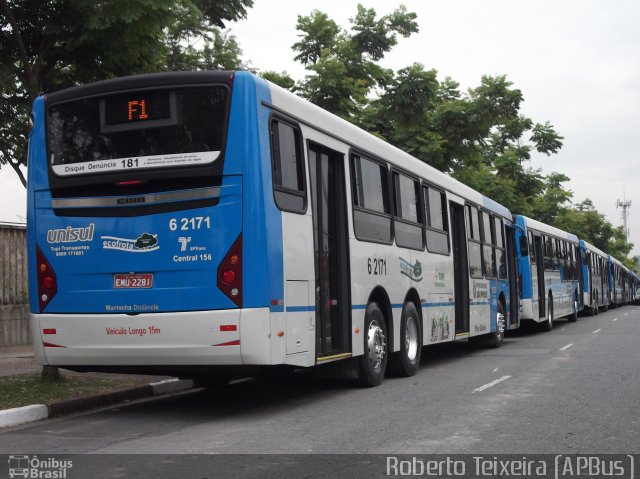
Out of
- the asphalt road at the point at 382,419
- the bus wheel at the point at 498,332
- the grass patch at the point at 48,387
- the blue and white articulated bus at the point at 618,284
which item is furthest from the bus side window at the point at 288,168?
the blue and white articulated bus at the point at 618,284

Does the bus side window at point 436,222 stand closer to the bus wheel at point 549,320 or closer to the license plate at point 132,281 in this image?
the license plate at point 132,281

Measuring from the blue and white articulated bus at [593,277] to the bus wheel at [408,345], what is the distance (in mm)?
22160

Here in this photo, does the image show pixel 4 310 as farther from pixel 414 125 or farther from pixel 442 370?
pixel 414 125

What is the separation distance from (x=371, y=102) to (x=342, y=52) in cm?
211

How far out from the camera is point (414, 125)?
940 inches

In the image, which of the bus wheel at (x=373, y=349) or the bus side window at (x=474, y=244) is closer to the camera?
the bus wheel at (x=373, y=349)

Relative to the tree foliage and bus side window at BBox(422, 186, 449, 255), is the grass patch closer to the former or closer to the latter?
bus side window at BBox(422, 186, 449, 255)

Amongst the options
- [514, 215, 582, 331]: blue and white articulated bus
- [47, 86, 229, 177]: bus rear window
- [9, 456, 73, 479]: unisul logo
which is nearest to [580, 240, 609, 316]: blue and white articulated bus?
[514, 215, 582, 331]: blue and white articulated bus

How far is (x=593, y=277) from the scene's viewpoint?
37250 millimetres

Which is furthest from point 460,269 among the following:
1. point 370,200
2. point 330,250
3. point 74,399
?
point 74,399

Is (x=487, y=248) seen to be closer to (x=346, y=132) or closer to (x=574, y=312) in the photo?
(x=346, y=132)

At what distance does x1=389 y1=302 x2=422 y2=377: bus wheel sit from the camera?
39.2 ft

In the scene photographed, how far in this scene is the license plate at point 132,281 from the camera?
821cm

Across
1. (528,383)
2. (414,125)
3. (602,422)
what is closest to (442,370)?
(528,383)
